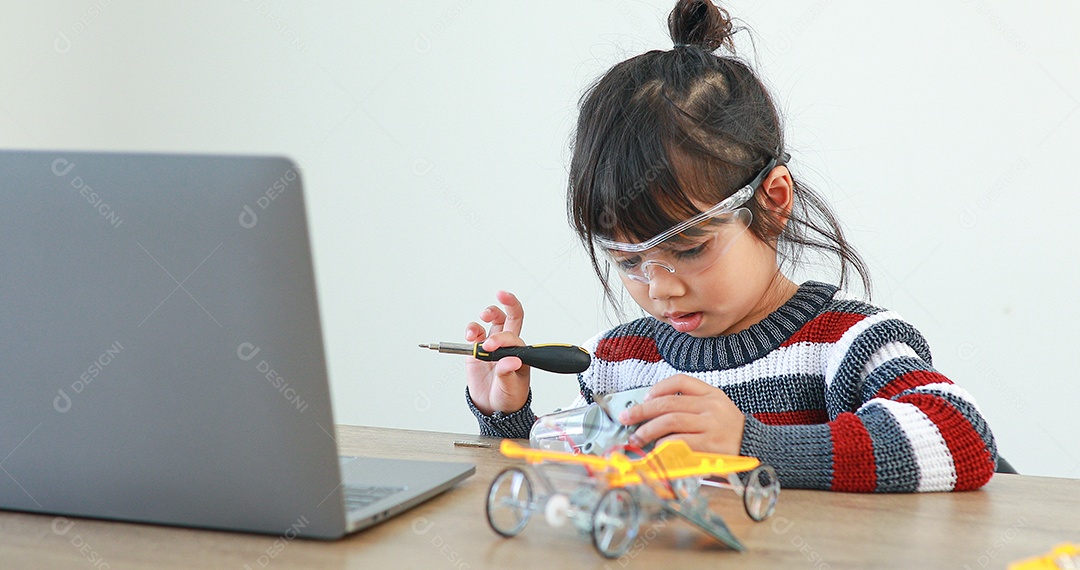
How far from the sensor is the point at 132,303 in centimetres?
53

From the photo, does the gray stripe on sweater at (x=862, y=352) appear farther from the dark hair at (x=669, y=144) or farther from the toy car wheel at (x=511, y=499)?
the toy car wheel at (x=511, y=499)

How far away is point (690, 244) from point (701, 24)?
1.17 ft

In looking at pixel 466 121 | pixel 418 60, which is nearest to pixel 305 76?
pixel 418 60

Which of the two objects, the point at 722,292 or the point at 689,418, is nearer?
the point at 689,418

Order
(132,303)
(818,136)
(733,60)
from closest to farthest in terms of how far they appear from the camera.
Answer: (132,303)
(733,60)
(818,136)

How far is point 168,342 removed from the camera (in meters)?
0.53

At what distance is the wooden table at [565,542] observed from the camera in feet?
1.73

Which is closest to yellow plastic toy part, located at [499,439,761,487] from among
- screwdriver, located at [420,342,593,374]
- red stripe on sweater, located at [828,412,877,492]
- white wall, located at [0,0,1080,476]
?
red stripe on sweater, located at [828,412,877,492]

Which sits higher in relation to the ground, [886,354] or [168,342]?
[886,354]

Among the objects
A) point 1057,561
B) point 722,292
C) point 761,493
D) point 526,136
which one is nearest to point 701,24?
point 722,292

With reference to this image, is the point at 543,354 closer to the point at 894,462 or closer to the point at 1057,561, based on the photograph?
the point at 894,462

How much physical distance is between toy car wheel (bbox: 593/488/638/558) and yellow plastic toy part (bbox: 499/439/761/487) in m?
0.01

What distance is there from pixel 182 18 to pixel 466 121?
83cm

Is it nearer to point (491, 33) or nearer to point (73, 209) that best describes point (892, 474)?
point (73, 209)
